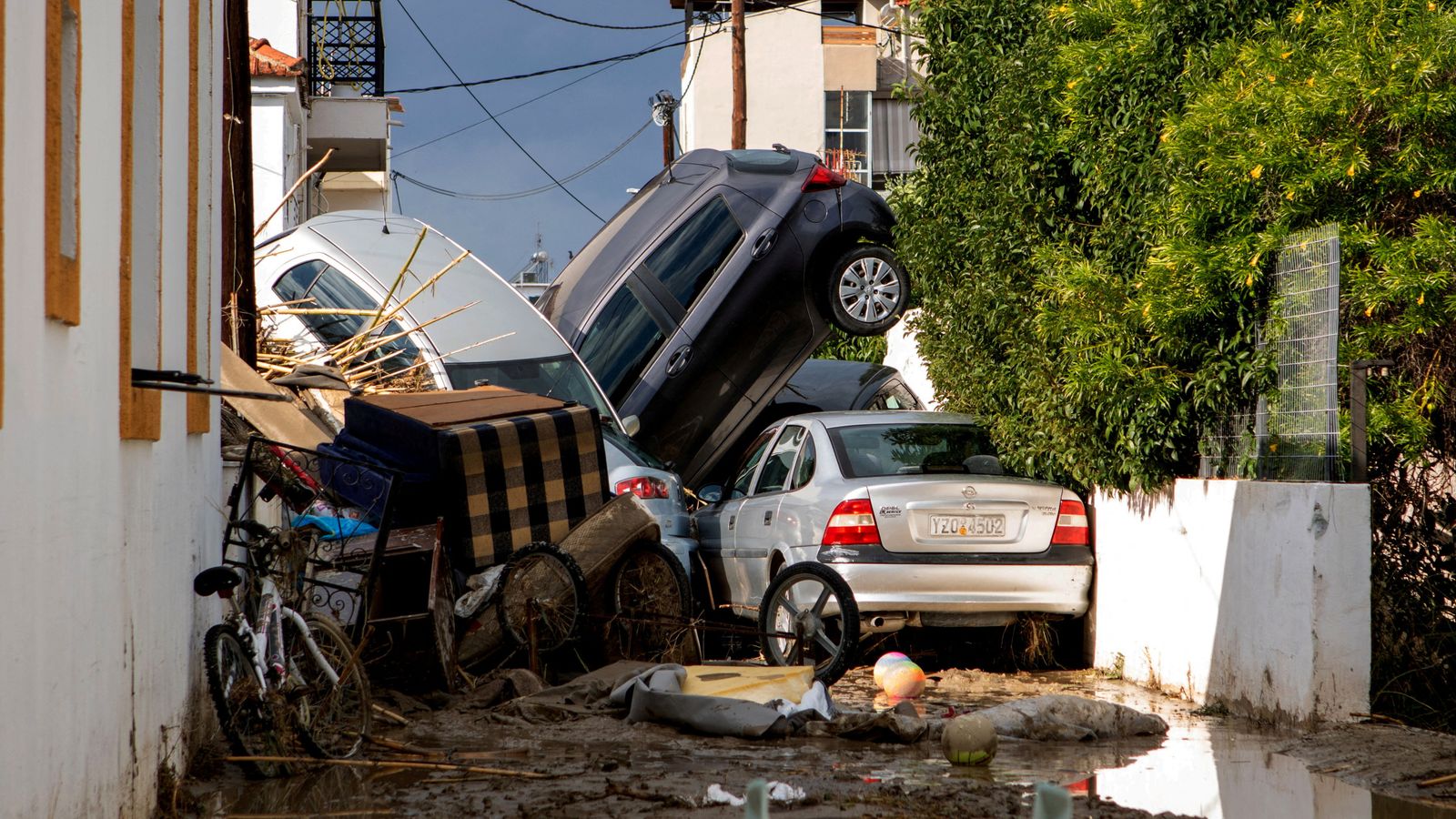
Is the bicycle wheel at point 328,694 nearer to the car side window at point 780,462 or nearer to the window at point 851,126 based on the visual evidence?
the car side window at point 780,462

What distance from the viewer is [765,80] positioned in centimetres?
4256

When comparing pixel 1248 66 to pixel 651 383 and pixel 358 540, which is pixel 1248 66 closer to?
pixel 358 540

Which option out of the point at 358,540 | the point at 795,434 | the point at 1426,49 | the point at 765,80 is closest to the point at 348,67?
the point at 765,80

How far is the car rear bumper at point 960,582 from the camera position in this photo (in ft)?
32.5

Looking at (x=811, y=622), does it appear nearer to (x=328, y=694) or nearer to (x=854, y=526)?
(x=854, y=526)

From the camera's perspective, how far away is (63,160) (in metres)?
4.67

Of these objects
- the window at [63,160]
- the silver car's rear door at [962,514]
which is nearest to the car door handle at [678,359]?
the silver car's rear door at [962,514]

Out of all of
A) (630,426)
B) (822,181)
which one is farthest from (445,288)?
(822,181)

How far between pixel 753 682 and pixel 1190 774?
8.41ft

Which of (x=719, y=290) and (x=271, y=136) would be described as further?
(x=271, y=136)

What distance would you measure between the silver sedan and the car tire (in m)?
3.64

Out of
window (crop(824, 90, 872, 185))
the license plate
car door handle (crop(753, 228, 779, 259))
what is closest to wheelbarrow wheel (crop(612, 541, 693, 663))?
the license plate

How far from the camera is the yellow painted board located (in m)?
8.66

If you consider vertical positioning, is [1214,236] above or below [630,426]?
above
